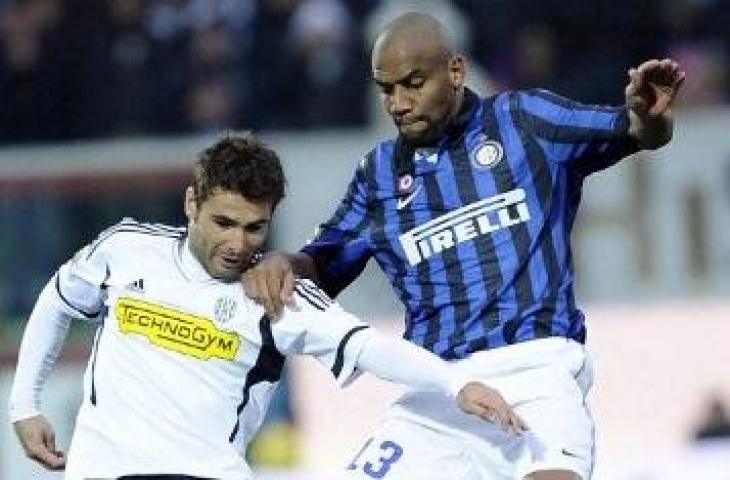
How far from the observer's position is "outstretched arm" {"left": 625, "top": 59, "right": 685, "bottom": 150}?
6906 millimetres

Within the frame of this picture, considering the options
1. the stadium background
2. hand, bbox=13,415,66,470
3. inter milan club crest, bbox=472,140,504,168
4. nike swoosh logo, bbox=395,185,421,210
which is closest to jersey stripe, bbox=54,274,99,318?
hand, bbox=13,415,66,470

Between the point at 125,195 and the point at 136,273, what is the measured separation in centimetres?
691

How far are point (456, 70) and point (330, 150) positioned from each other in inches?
270

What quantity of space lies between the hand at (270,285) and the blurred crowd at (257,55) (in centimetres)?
735

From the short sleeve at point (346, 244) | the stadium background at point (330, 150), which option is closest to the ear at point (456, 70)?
the short sleeve at point (346, 244)

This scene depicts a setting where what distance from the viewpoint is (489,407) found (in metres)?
6.52

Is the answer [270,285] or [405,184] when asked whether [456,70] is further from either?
[270,285]

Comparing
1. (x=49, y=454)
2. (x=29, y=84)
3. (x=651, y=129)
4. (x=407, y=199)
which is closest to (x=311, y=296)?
(x=407, y=199)

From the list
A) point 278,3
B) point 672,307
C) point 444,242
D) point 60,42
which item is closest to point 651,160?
point 672,307

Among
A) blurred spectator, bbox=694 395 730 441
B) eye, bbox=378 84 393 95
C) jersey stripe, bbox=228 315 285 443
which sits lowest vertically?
blurred spectator, bbox=694 395 730 441

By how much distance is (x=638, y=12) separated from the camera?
48.1 feet

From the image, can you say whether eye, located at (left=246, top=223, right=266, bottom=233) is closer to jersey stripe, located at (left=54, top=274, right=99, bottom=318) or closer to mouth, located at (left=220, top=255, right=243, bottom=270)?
mouth, located at (left=220, top=255, right=243, bottom=270)

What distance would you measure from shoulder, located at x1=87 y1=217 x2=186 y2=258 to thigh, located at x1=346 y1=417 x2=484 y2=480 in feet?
2.91

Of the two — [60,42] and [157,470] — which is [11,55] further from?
[157,470]
